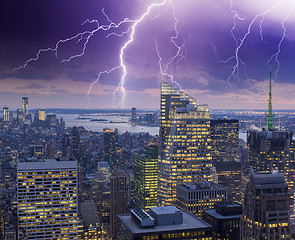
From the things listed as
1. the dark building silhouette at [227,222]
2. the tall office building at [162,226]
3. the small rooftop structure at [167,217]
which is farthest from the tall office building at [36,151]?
the small rooftop structure at [167,217]

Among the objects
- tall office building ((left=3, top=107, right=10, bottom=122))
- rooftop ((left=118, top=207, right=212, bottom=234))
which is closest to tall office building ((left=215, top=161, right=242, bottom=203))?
rooftop ((left=118, top=207, right=212, bottom=234))

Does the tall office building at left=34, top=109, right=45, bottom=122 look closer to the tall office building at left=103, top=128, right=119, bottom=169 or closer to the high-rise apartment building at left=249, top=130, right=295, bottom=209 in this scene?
the tall office building at left=103, top=128, right=119, bottom=169

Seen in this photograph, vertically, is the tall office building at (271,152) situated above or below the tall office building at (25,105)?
below

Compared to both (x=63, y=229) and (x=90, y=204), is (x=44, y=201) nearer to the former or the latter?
(x=63, y=229)

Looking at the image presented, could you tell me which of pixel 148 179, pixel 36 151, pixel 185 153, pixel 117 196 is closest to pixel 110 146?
pixel 36 151

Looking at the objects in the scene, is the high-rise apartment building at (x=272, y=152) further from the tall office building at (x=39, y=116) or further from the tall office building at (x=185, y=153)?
the tall office building at (x=39, y=116)

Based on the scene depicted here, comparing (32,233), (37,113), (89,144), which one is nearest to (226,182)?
(32,233)

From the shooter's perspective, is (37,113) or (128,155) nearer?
(128,155)
